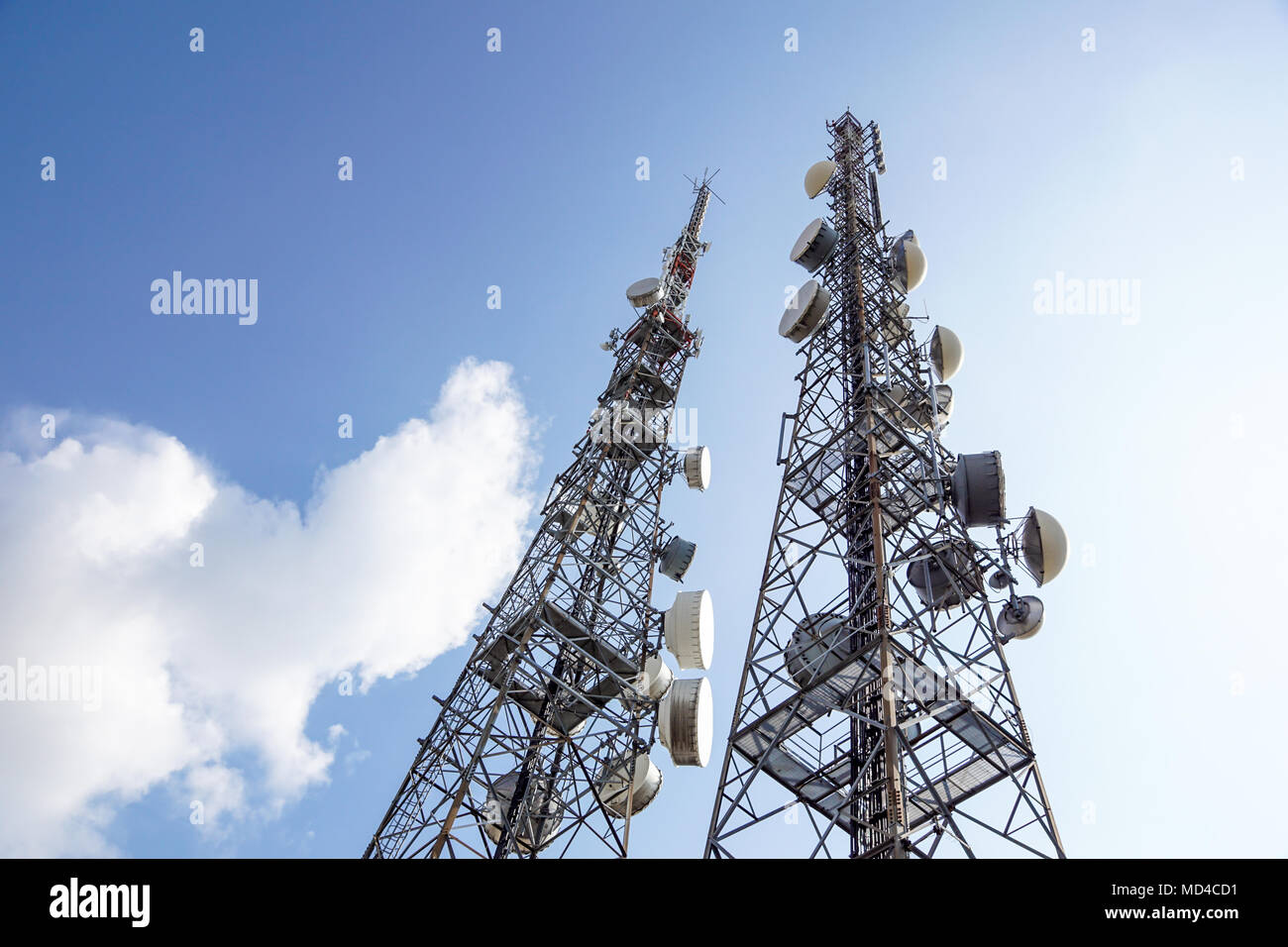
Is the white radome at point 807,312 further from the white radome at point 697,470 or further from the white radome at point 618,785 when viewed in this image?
the white radome at point 618,785

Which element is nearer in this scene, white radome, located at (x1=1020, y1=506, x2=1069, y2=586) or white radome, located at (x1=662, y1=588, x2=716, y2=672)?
white radome, located at (x1=1020, y1=506, x2=1069, y2=586)

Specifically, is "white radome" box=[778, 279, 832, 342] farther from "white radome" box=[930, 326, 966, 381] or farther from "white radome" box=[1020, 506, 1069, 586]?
"white radome" box=[1020, 506, 1069, 586]

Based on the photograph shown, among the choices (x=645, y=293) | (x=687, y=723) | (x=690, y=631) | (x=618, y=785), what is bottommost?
(x=618, y=785)

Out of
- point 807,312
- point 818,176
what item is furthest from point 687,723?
point 818,176

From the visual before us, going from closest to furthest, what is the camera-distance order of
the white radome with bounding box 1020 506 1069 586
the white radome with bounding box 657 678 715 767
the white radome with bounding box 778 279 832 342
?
1. the white radome with bounding box 1020 506 1069 586
2. the white radome with bounding box 657 678 715 767
3. the white radome with bounding box 778 279 832 342

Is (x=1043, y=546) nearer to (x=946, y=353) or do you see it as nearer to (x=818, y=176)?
(x=946, y=353)

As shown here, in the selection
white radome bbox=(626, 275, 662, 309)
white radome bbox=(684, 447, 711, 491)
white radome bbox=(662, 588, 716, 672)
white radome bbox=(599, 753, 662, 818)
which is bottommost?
white radome bbox=(599, 753, 662, 818)

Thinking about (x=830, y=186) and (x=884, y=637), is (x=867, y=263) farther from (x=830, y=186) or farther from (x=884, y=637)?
(x=884, y=637)

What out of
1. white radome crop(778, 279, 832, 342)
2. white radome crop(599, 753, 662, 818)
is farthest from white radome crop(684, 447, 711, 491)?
white radome crop(599, 753, 662, 818)

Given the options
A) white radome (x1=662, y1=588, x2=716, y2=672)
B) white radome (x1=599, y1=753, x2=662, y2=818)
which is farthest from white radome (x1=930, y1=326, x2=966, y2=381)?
white radome (x1=599, y1=753, x2=662, y2=818)

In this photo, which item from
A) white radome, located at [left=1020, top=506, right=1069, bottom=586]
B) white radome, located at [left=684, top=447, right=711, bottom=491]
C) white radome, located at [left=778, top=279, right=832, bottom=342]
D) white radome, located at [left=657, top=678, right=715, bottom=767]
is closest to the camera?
white radome, located at [left=1020, top=506, right=1069, bottom=586]

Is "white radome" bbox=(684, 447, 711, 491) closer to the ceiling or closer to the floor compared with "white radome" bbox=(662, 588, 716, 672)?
closer to the ceiling
